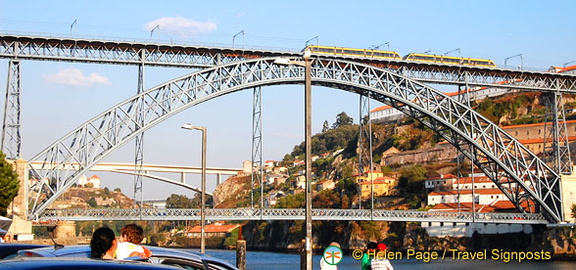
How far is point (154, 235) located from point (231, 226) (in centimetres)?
1428

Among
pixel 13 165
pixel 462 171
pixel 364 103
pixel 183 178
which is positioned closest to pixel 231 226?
pixel 183 178

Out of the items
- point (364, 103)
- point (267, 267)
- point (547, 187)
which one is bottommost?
point (267, 267)

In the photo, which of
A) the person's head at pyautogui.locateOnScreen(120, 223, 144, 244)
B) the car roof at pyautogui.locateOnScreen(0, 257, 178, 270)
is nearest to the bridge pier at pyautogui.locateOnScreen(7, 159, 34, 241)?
the person's head at pyautogui.locateOnScreen(120, 223, 144, 244)

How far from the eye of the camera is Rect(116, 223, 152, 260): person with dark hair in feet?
29.3

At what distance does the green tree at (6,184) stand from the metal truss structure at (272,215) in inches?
110

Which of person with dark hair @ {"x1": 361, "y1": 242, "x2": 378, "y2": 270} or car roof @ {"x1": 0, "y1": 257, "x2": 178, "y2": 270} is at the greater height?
car roof @ {"x1": 0, "y1": 257, "x2": 178, "y2": 270}

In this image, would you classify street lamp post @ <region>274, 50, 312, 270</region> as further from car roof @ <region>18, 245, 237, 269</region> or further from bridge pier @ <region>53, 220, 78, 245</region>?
bridge pier @ <region>53, 220, 78, 245</region>

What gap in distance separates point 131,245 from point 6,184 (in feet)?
128

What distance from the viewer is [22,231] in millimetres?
45906

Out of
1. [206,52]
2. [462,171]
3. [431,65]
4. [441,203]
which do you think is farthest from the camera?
[462,171]

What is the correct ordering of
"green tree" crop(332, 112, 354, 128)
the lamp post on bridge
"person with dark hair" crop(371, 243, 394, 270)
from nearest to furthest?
"person with dark hair" crop(371, 243, 394, 270) → the lamp post on bridge → "green tree" crop(332, 112, 354, 128)

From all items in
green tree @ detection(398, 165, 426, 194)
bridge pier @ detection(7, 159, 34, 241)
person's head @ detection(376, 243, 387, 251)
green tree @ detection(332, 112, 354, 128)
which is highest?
green tree @ detection(332, 112, 354, 128)

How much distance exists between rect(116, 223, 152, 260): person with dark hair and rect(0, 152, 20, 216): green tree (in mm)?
37990

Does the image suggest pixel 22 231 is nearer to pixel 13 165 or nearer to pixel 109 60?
pixel 13 165
